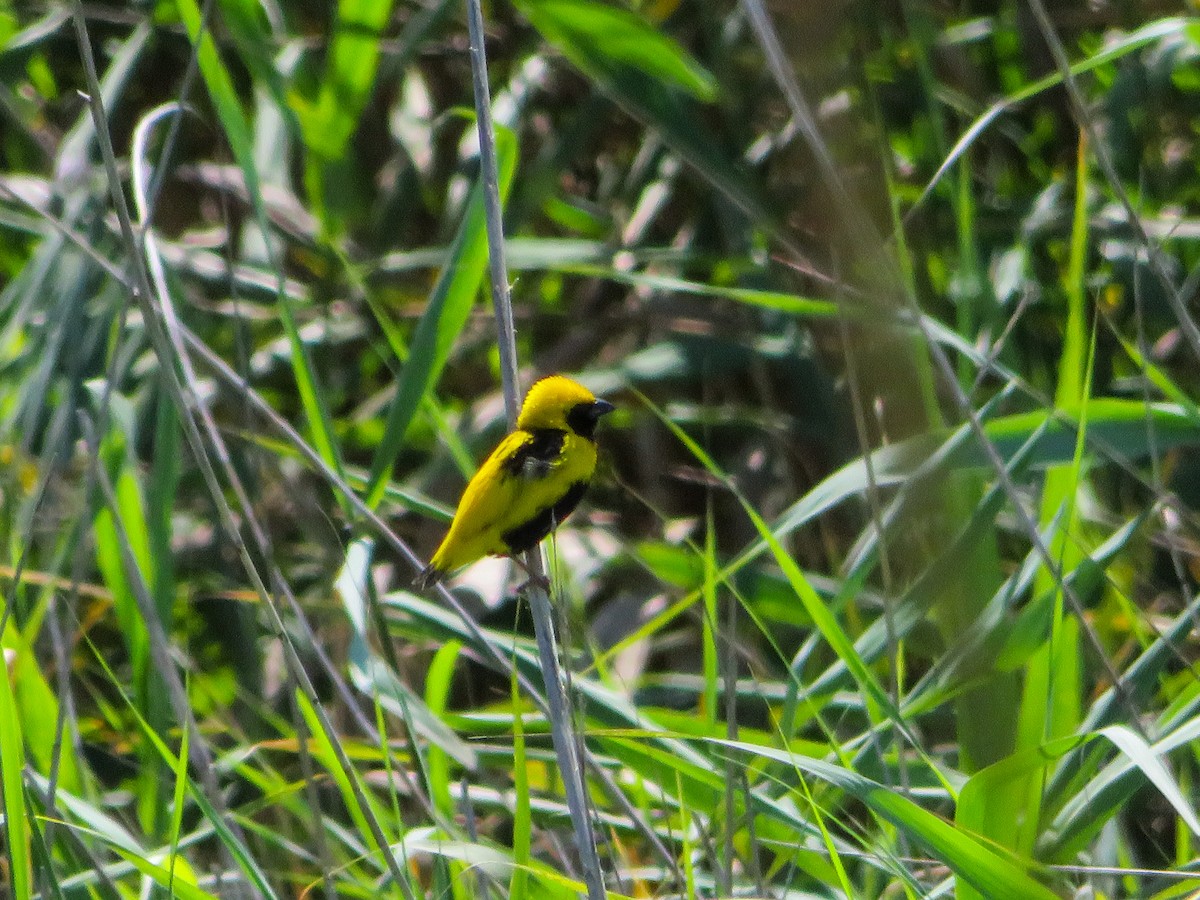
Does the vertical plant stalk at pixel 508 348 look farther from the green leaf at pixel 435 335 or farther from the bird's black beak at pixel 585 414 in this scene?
the bird's black beak at pixel 585 414

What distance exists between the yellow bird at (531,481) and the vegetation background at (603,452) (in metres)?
0.20

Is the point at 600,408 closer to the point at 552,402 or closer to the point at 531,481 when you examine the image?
the point at 552,402

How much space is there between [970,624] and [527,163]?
11.0 feet

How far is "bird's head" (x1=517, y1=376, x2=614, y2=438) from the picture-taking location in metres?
2.99

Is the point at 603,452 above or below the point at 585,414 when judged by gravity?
below

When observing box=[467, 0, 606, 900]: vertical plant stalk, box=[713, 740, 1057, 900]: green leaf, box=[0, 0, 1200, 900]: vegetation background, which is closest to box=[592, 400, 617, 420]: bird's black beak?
box=[0, 0, 1200, 900]: vegetation background

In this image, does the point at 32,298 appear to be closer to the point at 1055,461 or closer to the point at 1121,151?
the point at 1055,461

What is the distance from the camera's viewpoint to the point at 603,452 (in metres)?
3.94

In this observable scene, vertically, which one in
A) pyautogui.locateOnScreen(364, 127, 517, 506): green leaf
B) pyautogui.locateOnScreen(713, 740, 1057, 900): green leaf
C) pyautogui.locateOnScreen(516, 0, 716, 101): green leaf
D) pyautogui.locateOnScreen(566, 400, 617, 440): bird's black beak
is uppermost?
pyautogui.locateOnScreen(516, 0, 716, 101): green leaf

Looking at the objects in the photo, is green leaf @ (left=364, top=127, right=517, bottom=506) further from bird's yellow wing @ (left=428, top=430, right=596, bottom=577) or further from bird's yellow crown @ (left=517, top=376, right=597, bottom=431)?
bird's yellow crown @ (left=517, top=376, right=597, bottom=431)

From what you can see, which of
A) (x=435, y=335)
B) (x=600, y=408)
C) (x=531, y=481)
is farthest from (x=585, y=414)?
(x=435, y=335)

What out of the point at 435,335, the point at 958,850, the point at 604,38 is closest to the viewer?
the point at 958,850

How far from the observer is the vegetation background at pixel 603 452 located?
1859mm

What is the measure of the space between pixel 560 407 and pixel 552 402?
2 cm
